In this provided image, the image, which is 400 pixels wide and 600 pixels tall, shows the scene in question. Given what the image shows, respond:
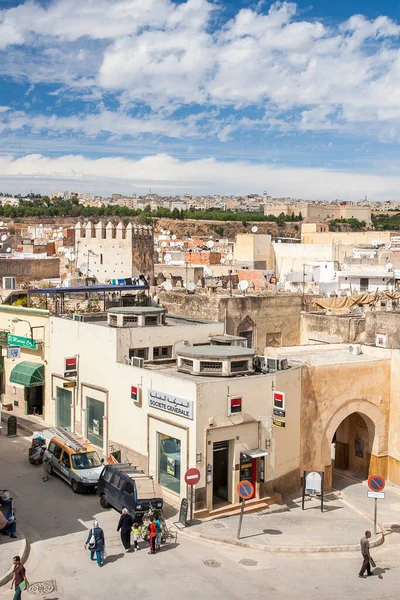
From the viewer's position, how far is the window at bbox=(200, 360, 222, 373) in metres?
18.3

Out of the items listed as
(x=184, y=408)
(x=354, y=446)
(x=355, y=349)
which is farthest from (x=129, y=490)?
(x=355, y=349)

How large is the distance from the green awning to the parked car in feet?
16.0

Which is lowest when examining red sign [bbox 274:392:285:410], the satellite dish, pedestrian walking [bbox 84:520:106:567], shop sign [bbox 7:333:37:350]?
pedestrian walking [bbox 84:520:106:567]

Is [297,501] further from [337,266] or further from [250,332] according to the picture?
[337,266]

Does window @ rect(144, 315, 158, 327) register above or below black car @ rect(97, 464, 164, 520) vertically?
above

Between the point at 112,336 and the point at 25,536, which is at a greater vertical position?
the point at 112,336

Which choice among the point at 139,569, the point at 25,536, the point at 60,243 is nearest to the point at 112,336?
the point at 25,536

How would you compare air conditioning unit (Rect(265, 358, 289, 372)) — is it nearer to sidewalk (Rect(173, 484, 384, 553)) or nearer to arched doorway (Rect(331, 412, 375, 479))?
sidewalk (Rect(173, 484, 384, 553))

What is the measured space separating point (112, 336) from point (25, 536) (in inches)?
273

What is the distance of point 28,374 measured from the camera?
2442 cm

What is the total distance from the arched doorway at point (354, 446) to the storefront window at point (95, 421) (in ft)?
24.3

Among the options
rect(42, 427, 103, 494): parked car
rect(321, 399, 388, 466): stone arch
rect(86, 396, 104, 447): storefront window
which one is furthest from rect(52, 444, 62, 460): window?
rect(321, 399, 388, 466): stone arch

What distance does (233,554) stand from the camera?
15.1 metres

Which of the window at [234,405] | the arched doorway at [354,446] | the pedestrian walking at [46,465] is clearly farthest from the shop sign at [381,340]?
the pedestrian walking at [46,465]
